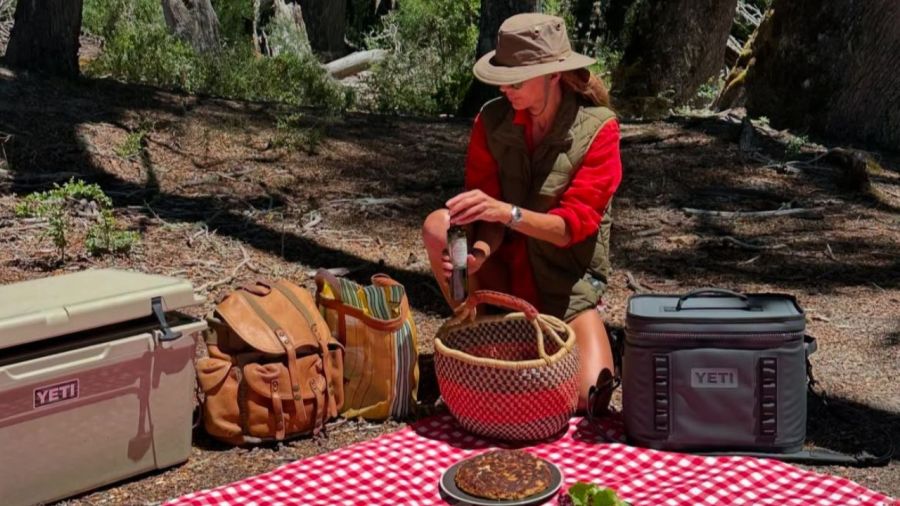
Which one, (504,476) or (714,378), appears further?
(714,378)

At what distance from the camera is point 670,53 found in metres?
10.8

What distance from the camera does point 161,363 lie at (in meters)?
3.80

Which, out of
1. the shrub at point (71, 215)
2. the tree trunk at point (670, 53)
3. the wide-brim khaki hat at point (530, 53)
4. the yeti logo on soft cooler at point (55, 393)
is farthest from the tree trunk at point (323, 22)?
the yeti logo on soft cooler at point (55, 393)

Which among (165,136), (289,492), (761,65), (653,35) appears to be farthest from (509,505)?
(653,35)

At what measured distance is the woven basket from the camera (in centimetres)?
398

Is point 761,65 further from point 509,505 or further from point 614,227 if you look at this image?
point 509,505

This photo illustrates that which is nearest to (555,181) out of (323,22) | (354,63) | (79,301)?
(79,301)

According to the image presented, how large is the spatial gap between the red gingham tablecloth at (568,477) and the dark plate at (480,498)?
0.19 ft

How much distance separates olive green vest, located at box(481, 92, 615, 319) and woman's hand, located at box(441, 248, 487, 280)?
237mm

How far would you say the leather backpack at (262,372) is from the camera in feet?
13.1

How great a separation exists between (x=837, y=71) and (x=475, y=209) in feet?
18.0

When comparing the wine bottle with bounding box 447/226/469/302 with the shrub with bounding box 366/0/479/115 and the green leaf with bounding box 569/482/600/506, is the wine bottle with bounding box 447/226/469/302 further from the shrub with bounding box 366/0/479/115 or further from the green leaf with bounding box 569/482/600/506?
the shrub with bounding box 366/0/479/115

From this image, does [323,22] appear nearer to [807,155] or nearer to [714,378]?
[807,155]

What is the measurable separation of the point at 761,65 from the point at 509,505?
6550 mm
